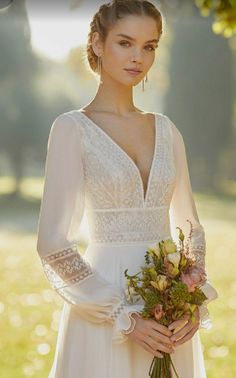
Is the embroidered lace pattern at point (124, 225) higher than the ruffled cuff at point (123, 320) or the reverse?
higher

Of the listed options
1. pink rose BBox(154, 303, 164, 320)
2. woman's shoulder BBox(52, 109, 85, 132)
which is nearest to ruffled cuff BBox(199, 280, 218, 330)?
pink rose BBox(154, 303, 164, 320)

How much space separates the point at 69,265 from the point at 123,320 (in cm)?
29

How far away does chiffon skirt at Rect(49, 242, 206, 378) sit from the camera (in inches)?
135

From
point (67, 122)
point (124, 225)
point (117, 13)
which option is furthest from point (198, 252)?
point (117, 13)

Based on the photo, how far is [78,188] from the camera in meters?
3.43

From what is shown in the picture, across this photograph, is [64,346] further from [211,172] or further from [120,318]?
[211,172]

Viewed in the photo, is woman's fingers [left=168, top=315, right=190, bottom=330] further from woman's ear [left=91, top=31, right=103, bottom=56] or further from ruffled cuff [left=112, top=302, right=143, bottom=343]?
woman's ear [left=91, top=31, right=103, bottom=56]

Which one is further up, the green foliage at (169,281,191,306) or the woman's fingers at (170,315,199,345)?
the green foliage at (169,281,191,306)

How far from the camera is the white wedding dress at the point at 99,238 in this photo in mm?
3379

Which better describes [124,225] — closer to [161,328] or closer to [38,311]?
[161,328]

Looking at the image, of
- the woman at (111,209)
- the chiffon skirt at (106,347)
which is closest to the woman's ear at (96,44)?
the woman at (111,209)

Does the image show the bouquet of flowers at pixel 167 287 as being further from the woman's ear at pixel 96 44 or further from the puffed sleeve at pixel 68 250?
the woman's ear at pixel 96 44

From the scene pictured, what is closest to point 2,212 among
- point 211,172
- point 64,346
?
point 211,172

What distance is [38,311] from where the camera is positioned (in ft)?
32.7
